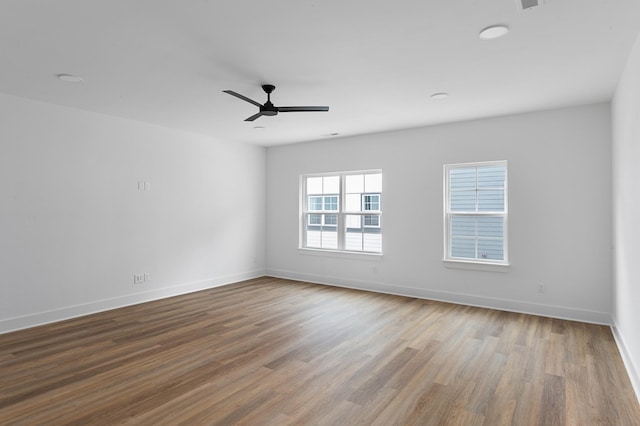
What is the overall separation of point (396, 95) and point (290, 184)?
11.2 ft

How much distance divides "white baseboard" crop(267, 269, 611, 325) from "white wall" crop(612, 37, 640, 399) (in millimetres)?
378

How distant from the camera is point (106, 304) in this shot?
4.82 metres

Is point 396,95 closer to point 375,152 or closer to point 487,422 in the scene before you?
point 375,152

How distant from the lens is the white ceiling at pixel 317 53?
2316 mm

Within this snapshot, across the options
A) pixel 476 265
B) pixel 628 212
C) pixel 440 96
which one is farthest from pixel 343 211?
pixel 628 212

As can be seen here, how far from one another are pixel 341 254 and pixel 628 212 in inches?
160

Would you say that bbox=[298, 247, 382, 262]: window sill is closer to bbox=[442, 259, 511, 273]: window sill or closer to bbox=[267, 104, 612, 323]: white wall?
bbox=[267, 104, 612, 323]: white wall

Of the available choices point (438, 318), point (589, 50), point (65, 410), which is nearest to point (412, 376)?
point (438, 318)

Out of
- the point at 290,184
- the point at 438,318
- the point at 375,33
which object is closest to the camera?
the point at 375,33

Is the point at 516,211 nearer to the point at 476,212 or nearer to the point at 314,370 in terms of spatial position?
the point at 476,212

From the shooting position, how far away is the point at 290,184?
7004 millimetres

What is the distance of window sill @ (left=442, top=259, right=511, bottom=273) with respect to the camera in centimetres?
480

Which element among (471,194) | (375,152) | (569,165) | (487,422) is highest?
(375,152)

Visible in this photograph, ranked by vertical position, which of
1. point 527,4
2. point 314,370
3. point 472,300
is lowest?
point 314,370
